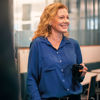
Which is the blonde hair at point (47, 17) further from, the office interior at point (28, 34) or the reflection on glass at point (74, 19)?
the reflection on glass at point (74, 19)

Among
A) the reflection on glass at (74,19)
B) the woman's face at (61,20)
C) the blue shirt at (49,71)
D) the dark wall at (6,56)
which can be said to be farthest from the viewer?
the reflection on glass at (74,19)

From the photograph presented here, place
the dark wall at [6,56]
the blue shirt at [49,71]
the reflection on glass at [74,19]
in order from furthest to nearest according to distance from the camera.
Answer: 1. the reflection on glass at [74,19]
2. the blue shirt at [49,71]
3. the dark wall at [6,56]

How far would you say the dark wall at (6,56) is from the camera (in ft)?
1.26

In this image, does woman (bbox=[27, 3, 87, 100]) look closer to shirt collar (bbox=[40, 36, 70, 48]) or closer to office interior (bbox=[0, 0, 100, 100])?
shirt collar (bbox=[40, 36, 70, 48])

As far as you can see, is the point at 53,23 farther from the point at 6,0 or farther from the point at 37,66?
the point at 6,0

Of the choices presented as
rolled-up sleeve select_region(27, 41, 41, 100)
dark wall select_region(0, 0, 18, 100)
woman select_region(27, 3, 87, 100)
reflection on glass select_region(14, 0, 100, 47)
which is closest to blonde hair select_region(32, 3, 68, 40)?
woman select_region(27, 3, 87, 100)

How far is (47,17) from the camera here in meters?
1.48

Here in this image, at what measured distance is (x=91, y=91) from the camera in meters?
3.22

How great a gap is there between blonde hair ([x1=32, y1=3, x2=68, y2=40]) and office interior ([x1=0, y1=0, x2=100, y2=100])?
0.24m

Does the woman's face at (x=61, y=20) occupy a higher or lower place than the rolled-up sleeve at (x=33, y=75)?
higher

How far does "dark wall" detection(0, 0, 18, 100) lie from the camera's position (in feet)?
1.26

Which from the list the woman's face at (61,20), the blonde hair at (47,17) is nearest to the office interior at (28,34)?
the blonde hair at (47,17)

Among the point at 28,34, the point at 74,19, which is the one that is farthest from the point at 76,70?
the point at 74,19

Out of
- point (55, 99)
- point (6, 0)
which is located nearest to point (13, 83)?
point (6, 0)
